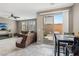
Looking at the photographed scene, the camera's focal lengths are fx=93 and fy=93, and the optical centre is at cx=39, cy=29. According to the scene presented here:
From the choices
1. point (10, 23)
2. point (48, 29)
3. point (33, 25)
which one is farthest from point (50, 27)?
point (10, 23)

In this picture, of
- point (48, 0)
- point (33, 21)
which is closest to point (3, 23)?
point (33, 21)

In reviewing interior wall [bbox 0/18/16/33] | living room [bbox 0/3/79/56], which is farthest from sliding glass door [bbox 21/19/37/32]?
interior wall [bbox 0/18/16/33]

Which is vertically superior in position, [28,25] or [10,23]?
[10,23]

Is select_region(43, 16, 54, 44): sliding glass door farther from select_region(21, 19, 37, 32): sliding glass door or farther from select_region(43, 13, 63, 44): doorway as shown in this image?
select_region(21, 19, 37, 32): sliding glass door

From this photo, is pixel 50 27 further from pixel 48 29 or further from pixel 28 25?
pixel 28 25

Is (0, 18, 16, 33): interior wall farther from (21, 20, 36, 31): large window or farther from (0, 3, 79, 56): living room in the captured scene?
(21, 20, 36, 31): large window

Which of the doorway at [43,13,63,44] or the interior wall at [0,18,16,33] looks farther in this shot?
the interior wall at [0,18,16,33]

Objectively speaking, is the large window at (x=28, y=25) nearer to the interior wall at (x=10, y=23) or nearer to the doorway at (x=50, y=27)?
the interior wall at (x=10, y=23)

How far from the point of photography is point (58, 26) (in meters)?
5.30

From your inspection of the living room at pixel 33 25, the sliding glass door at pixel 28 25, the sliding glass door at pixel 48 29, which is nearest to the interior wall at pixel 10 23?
the living room at pixel 33 25

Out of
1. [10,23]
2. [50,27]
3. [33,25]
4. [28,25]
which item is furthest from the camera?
[28,25]

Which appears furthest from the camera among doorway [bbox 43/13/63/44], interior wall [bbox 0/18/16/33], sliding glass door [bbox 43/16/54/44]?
interior wall [bbox 0/18/16/33]

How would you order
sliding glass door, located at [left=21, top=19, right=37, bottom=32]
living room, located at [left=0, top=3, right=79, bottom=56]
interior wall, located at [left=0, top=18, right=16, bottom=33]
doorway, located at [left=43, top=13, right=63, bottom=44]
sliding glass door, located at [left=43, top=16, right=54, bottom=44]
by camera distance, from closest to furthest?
living room, located at [left=0, top=3, right=79, bottom=56] < doorway, located at [left=43, top=13, right=63, bottom=44] < sliding glass door, located at [left=43, top=16, right=54, bottom=44] < interior wall, located at [left=0, top=18, right=16, bottom=33] < sliding glass door, located at [left=21, top=19, right=37, bottom=32]

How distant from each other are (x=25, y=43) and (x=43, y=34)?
4.41 feet
